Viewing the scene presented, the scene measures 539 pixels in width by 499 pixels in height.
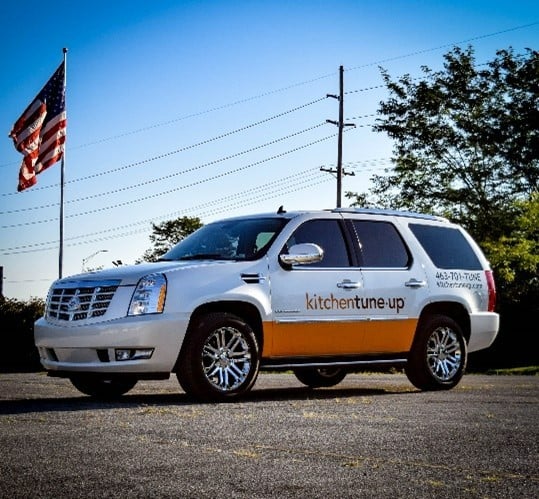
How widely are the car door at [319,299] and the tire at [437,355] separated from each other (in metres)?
0.90

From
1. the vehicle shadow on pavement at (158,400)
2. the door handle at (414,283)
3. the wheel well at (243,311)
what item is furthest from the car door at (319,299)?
the door handle at (414,283)

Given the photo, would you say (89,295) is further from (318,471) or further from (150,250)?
(150,250)

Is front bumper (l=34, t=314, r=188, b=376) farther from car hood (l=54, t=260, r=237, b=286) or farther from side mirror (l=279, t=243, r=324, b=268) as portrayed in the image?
side mirror (l=279, t=243, r=324, b=268)

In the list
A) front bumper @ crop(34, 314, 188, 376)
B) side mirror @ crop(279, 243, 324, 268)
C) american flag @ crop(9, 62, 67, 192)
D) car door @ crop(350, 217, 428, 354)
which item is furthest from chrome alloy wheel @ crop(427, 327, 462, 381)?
american flag @ crop(9, 62, 67, 192)

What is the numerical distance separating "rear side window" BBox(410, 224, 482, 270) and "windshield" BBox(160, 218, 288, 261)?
206 centimetres

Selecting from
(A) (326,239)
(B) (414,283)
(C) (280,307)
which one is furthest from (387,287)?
(C) (280,307)

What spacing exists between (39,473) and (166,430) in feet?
6.35

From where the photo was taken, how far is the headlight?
969 cm

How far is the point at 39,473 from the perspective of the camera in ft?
18.2

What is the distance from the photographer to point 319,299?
10680 mm

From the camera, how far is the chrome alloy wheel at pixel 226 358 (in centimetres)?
992

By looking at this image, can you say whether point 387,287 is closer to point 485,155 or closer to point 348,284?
point 348,284

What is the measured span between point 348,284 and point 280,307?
970mm

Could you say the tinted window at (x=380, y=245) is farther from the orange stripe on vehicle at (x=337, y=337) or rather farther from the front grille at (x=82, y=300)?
the front grille at (x=82, y=300)
